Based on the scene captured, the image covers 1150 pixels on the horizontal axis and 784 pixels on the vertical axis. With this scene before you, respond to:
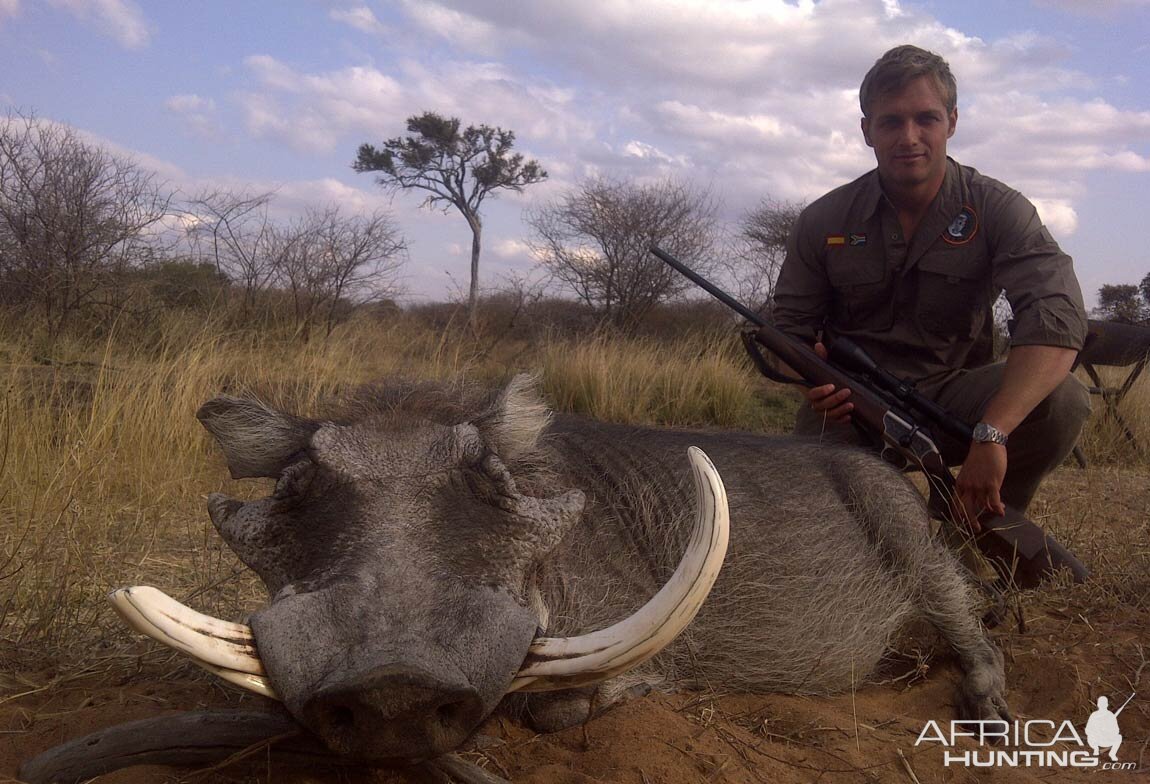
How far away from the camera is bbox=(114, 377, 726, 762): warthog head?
1.27 meters

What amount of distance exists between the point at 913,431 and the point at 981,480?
288 mm

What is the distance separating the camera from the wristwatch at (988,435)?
9.43ft

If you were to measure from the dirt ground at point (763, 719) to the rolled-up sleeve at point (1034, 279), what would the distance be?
2.93ft

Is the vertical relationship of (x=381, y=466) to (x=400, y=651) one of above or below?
above

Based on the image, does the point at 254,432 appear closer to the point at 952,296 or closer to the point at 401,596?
the point at 401,596

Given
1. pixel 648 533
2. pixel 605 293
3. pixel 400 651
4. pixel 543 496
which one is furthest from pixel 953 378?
pixel 605 293

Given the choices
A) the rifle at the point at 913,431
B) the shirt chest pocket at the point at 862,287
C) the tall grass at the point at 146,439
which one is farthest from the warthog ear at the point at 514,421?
the shirt chest pocket at the point at 862,287

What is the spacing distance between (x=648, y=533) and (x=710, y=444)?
54 cm

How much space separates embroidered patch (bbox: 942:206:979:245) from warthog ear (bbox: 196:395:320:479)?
2.70 m

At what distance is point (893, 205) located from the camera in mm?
3695

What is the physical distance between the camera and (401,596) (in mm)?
1425

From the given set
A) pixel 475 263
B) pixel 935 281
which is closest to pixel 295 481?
pixel 935 281

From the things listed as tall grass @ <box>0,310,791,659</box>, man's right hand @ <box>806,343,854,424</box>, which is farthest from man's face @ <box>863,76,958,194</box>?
tall grass @ <box>0,310,791,659</box>

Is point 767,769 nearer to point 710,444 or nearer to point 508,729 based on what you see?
point 508,729
